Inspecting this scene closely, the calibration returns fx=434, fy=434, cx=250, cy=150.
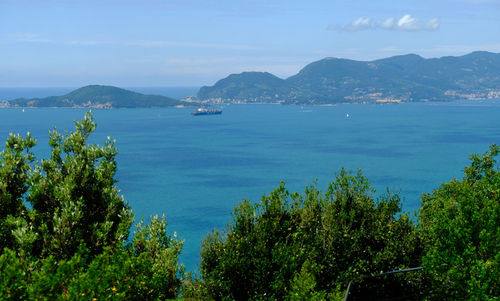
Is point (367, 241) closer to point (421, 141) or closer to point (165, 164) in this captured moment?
point (165, 164)

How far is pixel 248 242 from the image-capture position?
15.8 m

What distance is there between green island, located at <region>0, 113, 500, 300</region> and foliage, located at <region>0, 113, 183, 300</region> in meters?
0.04

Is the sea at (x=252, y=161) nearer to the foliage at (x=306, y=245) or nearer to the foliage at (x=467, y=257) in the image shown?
the foliage at (x=306, y=245)

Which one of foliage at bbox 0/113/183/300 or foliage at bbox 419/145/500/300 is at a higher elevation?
foliage at bbox 0/113/183/300

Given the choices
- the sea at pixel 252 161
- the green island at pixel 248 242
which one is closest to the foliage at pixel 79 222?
the green island at pixel 248 242

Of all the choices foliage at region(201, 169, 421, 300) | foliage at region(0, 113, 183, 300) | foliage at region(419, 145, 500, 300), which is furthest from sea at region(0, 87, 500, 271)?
foliage at region(419, 145, 500, 300)

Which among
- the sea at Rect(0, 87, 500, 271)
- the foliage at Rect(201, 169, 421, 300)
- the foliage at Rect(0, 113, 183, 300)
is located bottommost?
the sea at Rect(0, 87, 500, 271)

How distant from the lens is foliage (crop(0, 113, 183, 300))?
38.9ft

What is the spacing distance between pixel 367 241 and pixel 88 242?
11.0 m

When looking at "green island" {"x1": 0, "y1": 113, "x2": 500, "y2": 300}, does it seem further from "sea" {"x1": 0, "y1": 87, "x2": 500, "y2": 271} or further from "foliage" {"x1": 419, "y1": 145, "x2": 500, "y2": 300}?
"sea" {"x1": 0, "y1": 87, "x2": 500, "y2": 271}

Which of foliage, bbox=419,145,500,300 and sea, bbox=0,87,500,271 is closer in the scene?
foliage, bbox=419,145,500,300

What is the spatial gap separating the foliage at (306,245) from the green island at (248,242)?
Answer: 1.7 inches

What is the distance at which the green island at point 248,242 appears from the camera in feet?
42.2

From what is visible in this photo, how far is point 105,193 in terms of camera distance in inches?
614
